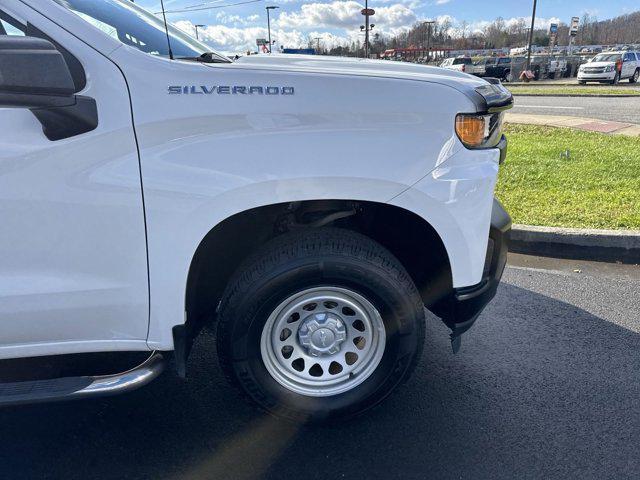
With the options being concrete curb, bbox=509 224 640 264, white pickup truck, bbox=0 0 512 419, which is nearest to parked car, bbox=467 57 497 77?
concrete curb, bbox=509 224 640 264

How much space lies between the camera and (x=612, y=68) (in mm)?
26547

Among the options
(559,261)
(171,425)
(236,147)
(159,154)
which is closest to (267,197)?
(236,147)

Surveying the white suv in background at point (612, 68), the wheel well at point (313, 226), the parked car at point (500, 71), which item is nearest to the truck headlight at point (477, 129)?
the wheel well at point (313, 226)

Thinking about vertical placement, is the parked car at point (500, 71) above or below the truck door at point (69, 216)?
below

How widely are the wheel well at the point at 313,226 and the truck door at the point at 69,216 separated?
1.11 ft

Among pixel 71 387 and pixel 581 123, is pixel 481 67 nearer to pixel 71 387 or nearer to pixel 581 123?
pixel 581 123

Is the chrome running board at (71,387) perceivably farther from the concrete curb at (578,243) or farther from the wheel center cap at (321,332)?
the concrete curb at (578,243)

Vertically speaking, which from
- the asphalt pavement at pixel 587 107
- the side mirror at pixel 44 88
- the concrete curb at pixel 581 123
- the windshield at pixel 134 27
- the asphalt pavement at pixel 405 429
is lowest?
the asphalt pavement at pixel 405 429

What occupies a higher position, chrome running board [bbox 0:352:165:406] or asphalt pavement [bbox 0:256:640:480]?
chrome running board [bbox 0:352:165:406]

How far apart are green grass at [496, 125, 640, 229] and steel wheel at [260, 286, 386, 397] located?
10.1ft

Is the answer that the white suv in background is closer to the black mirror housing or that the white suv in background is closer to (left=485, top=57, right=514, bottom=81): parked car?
(left=485, top=57, right=514, bottom=81): parked car

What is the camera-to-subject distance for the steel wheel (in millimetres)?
2365

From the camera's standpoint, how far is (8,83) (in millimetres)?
1767

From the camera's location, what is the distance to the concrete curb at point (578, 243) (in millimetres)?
4480
